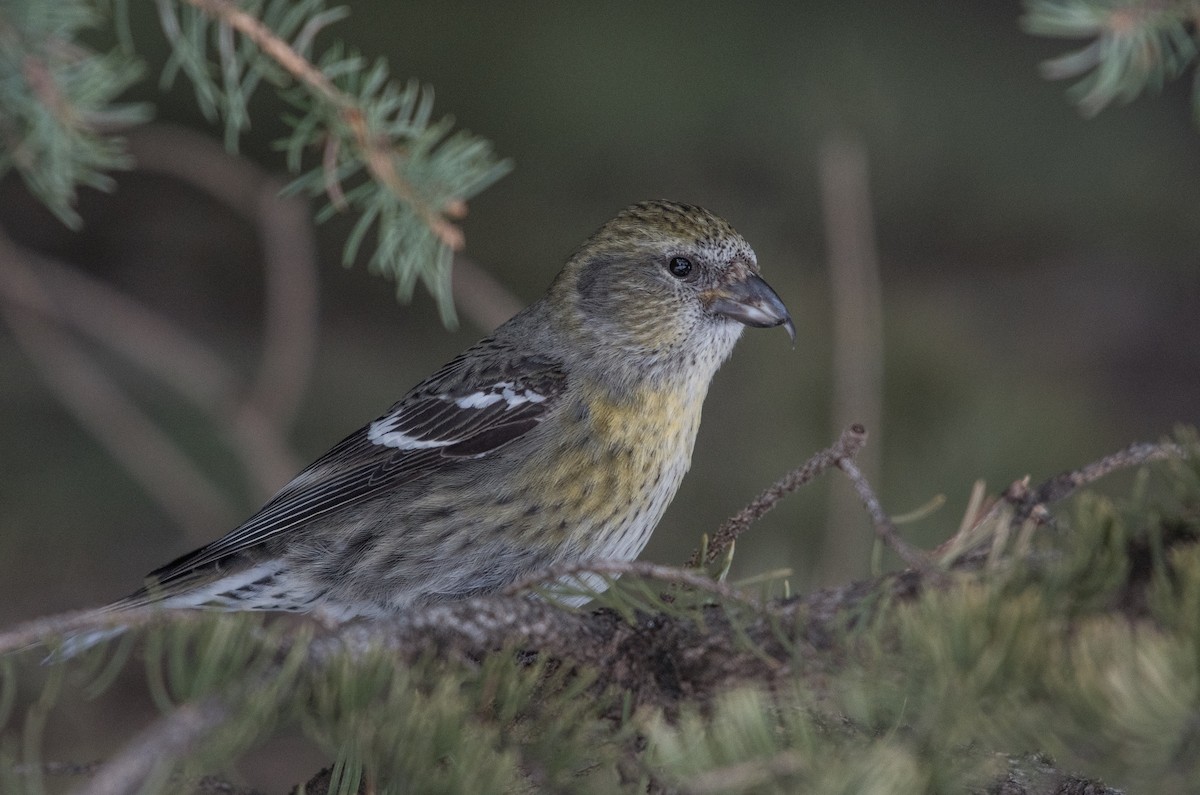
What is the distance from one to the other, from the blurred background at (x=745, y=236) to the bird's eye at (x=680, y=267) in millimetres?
799

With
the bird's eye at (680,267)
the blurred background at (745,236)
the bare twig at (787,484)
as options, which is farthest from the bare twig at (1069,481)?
the blurred background at (745,236)

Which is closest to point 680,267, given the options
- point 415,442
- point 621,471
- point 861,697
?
point 621,471

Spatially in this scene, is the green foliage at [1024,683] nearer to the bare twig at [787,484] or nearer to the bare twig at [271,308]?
the bare twig at [787,484]

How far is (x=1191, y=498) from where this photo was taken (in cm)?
148

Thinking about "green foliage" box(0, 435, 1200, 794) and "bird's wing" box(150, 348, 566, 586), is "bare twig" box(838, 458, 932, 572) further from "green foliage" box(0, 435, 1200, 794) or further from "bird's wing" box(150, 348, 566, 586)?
"bird's wing" box(150, 348, 566, 586)

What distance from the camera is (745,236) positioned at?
19.1 feet

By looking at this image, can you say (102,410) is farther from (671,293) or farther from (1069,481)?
(1069,481)

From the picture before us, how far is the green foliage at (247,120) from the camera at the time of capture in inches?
101

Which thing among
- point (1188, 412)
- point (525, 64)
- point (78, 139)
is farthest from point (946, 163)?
point (78, 139)

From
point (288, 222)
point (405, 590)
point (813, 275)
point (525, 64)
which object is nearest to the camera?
point (405, 590)

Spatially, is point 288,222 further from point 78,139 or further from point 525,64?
point 525,64

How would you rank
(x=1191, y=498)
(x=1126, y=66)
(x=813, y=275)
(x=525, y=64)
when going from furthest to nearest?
(x=813, y=275)
(x=525, y=64)
(x=1126, y=66)
(x=1191, y=498)

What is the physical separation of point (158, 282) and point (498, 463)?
10.3 feet

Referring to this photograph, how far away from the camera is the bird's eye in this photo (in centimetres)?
372
